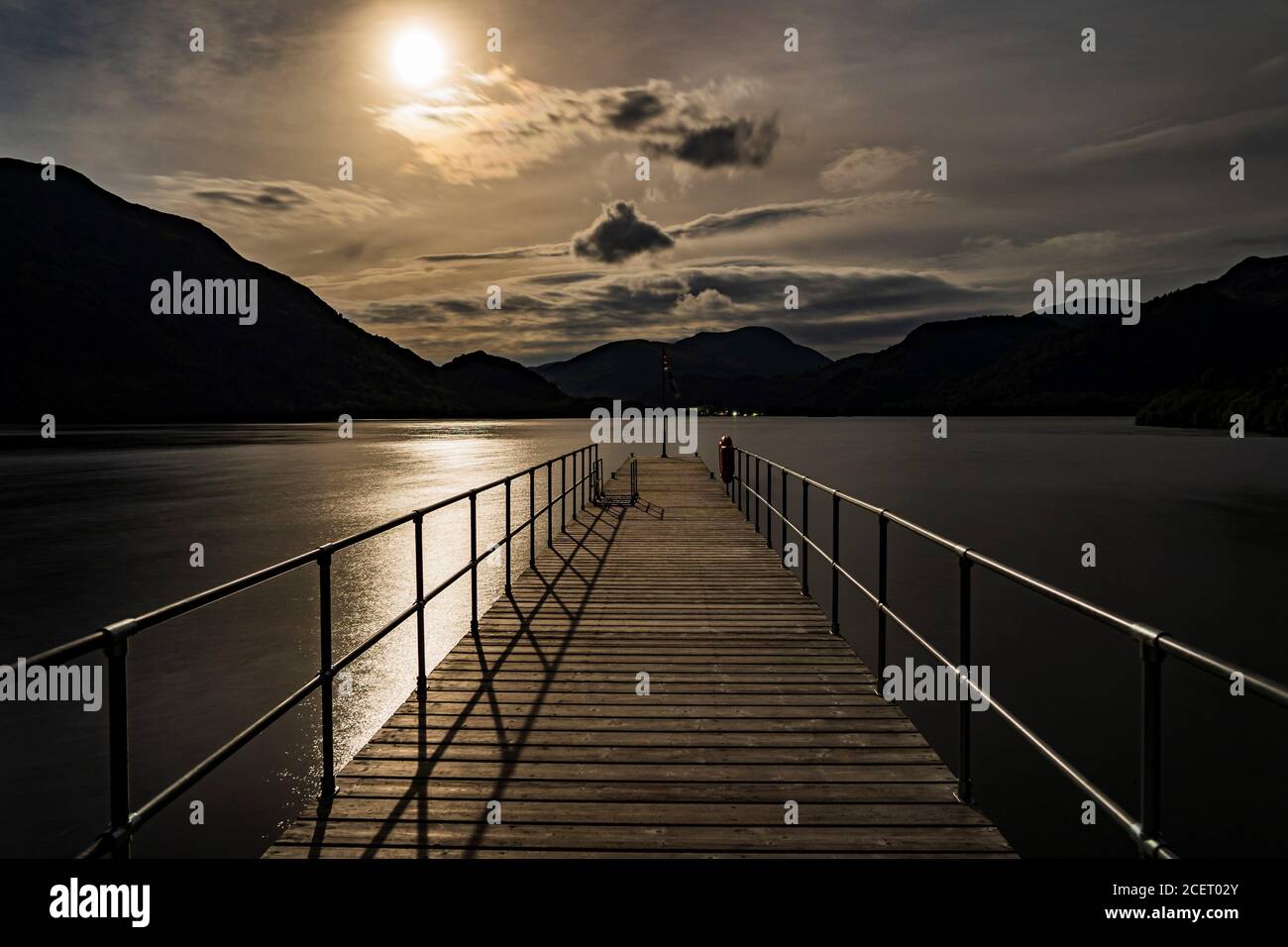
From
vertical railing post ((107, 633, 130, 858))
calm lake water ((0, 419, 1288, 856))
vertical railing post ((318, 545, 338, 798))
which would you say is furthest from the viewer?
calm lake water ((0, 419, 1288, 856))

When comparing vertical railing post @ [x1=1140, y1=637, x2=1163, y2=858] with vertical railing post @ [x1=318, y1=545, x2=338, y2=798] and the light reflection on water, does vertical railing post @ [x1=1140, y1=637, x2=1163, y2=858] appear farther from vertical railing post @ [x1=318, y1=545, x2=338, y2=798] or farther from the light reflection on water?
the light reflection on water

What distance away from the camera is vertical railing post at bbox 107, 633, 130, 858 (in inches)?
93.6

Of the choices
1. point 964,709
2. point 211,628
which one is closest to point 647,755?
point 964,709

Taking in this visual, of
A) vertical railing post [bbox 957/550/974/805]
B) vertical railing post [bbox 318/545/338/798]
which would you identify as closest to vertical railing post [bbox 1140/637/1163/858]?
vertical railing post [bbox 957/550/974/805]

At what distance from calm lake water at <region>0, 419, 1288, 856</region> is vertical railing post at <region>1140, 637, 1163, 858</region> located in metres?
6.03

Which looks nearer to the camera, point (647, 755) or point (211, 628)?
point (647, 755)

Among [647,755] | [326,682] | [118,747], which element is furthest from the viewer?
[647,755]

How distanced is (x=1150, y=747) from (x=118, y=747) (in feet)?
10.2

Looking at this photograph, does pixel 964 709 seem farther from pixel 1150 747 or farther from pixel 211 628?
pixel 211 628

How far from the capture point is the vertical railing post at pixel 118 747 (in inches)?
93.6

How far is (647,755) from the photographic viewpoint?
14.8 feet
